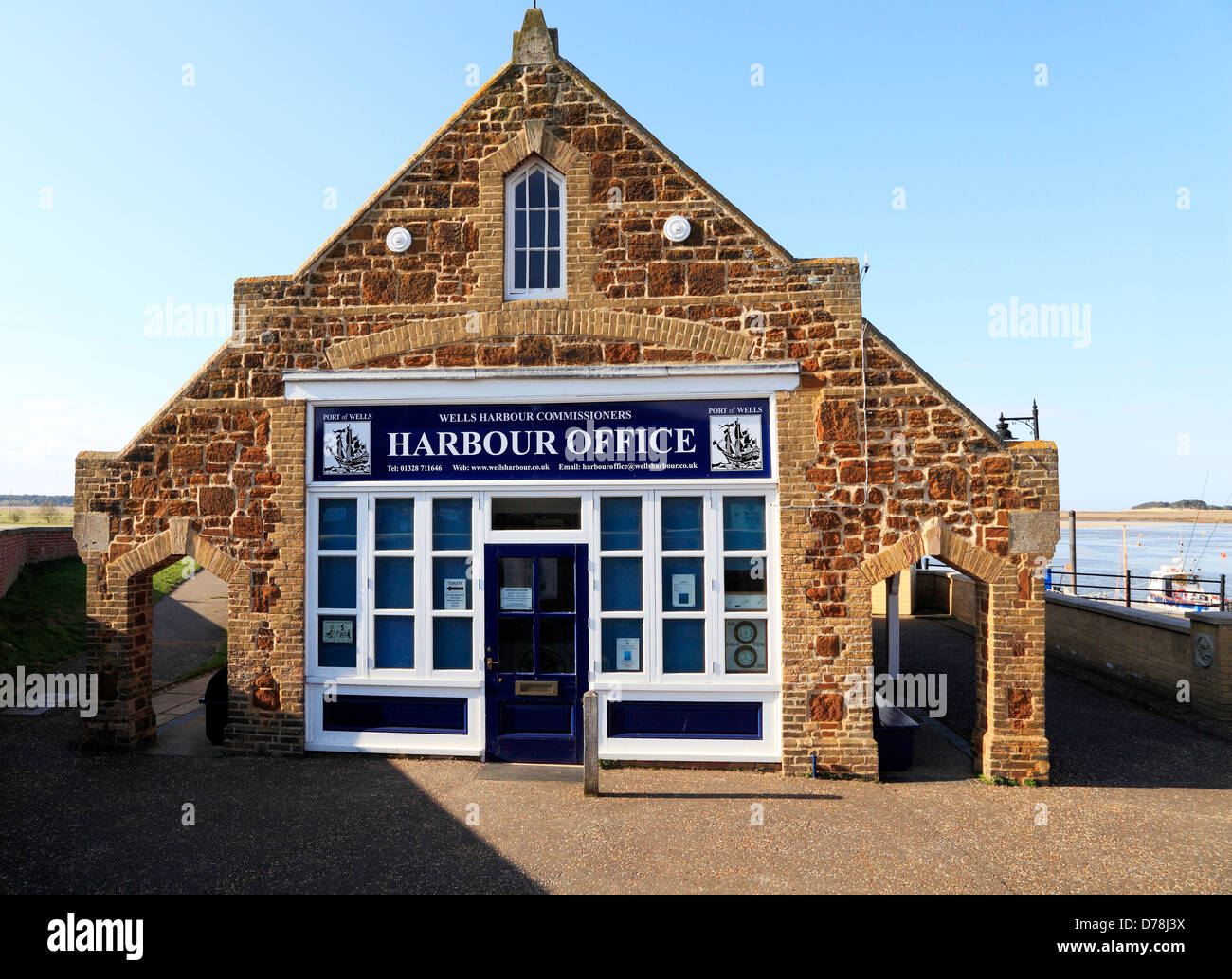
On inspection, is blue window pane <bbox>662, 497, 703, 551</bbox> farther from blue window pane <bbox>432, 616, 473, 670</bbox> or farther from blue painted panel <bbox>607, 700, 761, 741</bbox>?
blue window pane <bbox>432, 616, 473, 670</bbox>

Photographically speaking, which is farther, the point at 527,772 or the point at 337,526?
the point at 337,526

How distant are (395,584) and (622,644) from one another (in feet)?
8.78

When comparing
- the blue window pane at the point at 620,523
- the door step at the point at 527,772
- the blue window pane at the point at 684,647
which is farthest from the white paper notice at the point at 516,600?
the door step at the point at 527,772

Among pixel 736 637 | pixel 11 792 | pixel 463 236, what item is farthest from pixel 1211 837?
pixel 11 792

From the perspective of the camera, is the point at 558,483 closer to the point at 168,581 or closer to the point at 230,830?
the point at 230,830

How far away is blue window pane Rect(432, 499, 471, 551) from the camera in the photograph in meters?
8.16

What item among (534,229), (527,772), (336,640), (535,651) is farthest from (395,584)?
(534,229)

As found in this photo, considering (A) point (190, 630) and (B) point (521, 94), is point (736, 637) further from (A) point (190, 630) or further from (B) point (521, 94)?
(A) point (190, 630)

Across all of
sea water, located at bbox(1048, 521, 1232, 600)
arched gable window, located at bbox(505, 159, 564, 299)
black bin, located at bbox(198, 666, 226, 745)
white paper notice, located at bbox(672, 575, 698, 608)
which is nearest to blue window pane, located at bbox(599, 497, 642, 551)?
white paper notice, located at bbox(672, 575, 698, 608)

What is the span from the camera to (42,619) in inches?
580

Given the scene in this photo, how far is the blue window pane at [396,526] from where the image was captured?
8.23m

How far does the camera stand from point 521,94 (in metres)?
8.05

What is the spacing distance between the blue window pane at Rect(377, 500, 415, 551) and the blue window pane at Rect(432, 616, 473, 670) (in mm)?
964
